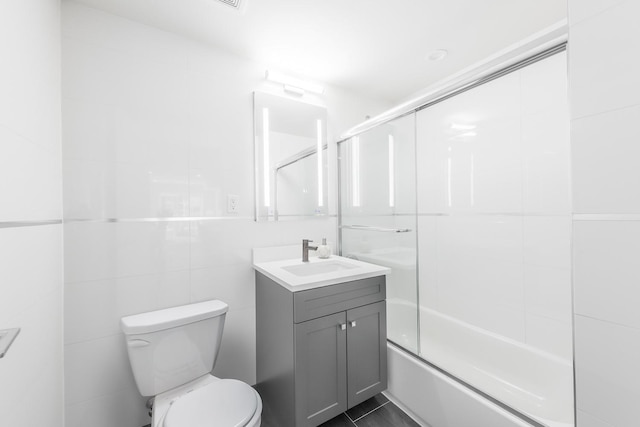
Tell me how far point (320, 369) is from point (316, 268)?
0.64m

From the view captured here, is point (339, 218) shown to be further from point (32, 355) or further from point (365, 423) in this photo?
point (32, 355)

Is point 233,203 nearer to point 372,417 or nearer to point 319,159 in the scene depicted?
point 319,159

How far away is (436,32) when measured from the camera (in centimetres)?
154

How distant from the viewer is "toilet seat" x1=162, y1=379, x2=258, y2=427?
1.00 m

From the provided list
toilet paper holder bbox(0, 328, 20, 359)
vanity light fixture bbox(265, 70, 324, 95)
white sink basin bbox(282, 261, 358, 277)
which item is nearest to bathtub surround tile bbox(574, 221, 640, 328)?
white sink basin bbox(282, 261, 358, 277)

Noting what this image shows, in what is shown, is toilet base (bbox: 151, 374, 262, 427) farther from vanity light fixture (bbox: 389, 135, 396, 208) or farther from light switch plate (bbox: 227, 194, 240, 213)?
vanity light fixture (bbox: 389, 135, 396, 208)

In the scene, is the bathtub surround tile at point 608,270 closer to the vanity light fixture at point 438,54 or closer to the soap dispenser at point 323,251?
the soap dispenser at point 323,251

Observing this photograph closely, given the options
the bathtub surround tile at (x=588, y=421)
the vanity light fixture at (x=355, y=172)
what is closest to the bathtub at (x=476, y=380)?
the bathtub surround tile at (x=588, y=421)

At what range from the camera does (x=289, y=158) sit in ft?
6.17

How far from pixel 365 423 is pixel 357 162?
1.68 meters

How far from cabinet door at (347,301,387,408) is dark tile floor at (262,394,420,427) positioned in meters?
0.11

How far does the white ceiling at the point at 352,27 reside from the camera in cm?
132

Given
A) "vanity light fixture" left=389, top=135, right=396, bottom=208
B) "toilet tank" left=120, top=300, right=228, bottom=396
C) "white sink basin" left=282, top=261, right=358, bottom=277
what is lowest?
"toilet tank" left=120, top=300, right=228, bottom=396

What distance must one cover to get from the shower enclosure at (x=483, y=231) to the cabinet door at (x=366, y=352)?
0.19 metres
